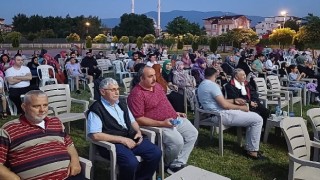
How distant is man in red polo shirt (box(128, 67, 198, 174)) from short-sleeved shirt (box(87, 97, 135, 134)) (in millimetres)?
294

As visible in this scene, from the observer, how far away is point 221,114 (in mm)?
4730

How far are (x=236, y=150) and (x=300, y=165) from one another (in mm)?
1804

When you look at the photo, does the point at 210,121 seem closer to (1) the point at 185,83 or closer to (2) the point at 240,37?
(1) the point at 185,83

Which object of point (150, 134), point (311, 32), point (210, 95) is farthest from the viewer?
point (311, 32)

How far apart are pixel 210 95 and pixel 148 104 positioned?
3.52 feet

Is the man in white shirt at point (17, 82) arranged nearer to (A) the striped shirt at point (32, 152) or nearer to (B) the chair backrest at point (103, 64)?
(A) the striped shirt at point (32, 152)

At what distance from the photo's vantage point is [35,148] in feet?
9.00

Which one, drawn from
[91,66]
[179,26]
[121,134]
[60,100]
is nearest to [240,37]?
[179,26]

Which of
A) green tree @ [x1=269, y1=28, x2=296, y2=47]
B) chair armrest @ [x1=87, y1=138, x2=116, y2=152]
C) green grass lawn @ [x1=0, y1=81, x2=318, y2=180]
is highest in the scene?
green tree @ [x1=269, y1=28, x2=296, y2=47]

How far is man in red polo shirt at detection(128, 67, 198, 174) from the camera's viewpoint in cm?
406

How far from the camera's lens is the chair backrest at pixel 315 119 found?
403 cm

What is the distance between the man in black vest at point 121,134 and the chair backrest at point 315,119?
1.76 m

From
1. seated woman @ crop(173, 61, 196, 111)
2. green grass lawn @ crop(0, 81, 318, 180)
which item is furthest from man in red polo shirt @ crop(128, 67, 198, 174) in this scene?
seated woman @ crop(173, 61, 196, 111)

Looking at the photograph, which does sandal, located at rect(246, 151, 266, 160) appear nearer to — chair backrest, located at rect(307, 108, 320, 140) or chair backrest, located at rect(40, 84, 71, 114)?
chair backrest, located at rect(307, 108, 320, 140)
